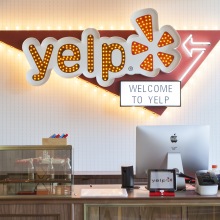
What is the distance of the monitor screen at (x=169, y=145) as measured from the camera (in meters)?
3.53

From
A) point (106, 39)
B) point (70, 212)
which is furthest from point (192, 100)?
point (70, 212)

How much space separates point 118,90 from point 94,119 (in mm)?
467

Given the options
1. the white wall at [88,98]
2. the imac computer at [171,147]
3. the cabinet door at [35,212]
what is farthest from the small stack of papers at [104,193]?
the white wall at [88,98]

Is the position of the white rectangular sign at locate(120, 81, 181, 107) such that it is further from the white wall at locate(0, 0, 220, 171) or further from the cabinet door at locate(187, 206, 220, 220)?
the cabinet door at locate(187, 206, 220, 220)

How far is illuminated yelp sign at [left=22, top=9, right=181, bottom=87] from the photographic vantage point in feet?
17.6

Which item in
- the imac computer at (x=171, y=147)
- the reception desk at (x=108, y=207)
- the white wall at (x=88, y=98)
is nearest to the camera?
the reception desk at (x=108, y=207)

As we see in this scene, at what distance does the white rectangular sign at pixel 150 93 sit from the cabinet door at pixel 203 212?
2351 mm

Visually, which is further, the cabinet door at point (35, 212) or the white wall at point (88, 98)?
the white wall at point (88, 98)

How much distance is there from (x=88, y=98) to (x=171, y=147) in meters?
2.15

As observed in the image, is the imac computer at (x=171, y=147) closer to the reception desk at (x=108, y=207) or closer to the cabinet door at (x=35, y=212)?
the reception desk at (x=108, y=207)

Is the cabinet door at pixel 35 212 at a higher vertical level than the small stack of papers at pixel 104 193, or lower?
lower

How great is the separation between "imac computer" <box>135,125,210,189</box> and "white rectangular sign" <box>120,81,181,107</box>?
1898 mm

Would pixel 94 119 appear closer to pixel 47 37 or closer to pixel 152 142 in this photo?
pixel 47 37

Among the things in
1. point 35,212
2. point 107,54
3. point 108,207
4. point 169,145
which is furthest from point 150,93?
point 35,212
